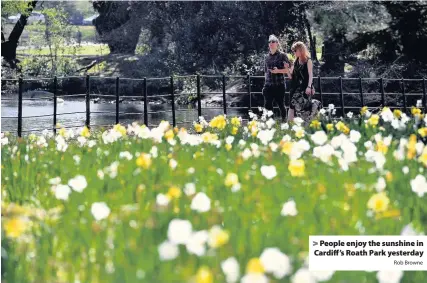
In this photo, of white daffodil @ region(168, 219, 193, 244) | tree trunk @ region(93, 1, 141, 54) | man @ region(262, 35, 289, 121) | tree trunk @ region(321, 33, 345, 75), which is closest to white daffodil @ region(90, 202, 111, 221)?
white daffodil @ region(168, 219, 193, 244)

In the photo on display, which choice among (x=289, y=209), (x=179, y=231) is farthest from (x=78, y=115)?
(x=179, y=231)

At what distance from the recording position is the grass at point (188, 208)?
9.03 feet

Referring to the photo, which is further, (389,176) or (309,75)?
(309,75)

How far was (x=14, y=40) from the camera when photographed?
118 ft

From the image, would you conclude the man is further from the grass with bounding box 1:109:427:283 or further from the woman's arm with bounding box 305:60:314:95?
the grass with bounding box 1:109:427:283

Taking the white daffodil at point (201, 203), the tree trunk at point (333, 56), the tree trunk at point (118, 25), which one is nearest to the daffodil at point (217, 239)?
the white daffodil at point (201, 203)

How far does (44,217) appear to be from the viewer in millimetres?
3549

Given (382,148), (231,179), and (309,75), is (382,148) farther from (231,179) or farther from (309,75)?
(309,75)

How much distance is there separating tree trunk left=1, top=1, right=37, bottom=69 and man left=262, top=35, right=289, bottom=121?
24887mm

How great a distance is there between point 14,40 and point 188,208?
3423 centimetres

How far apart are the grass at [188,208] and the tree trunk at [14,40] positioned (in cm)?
3010

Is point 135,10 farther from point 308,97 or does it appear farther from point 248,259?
point 248,259

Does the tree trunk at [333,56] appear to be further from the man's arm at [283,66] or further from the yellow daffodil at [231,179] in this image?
the yellow daffodil at [231,179]

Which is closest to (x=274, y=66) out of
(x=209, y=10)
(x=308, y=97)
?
(x=308, y=97)
